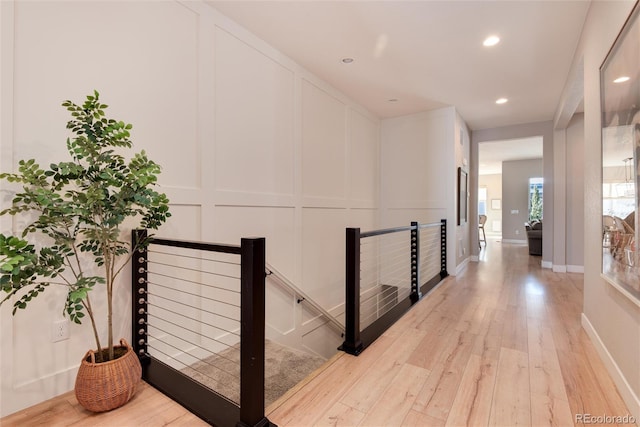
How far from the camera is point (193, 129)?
2393mm

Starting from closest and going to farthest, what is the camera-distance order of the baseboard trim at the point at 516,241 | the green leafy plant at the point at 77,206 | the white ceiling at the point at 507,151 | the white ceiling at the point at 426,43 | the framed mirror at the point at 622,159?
the green leafy plant at the point at 77,206 < the framed mirror at the point at 622,159 < the white ceiling at the point at 426,43 < the white ceiling at the point at 507,151 < the baseboard trim at the point at 516,241

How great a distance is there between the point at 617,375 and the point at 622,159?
1255 mm

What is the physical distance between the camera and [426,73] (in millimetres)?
3678

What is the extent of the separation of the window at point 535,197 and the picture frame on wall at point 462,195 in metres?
5.64

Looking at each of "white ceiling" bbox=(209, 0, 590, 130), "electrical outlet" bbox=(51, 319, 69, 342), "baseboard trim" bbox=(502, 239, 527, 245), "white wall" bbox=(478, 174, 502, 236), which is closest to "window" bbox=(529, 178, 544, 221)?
"baseboard trim" bbox=(502, 239, 527, 245)

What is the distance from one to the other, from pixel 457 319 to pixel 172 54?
131 inches

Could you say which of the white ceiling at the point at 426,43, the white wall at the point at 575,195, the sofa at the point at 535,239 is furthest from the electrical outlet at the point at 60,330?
the sofa at the point at 535,239

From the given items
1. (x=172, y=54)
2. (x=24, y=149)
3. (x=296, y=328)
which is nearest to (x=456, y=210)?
(x=296, y=328)

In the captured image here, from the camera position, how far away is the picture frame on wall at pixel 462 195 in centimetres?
515

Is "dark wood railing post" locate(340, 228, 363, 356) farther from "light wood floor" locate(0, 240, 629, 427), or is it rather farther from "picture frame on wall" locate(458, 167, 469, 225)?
"picture frame on wall" locate(458, 167, 469, 225)

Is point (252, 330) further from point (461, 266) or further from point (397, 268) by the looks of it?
point (461, 266)

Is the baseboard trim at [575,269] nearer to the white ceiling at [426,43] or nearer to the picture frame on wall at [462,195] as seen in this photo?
the picture frame on wall at [462,195]

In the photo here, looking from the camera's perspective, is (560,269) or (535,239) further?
(535,239)

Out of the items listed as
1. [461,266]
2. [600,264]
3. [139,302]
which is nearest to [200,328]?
[139,302]
